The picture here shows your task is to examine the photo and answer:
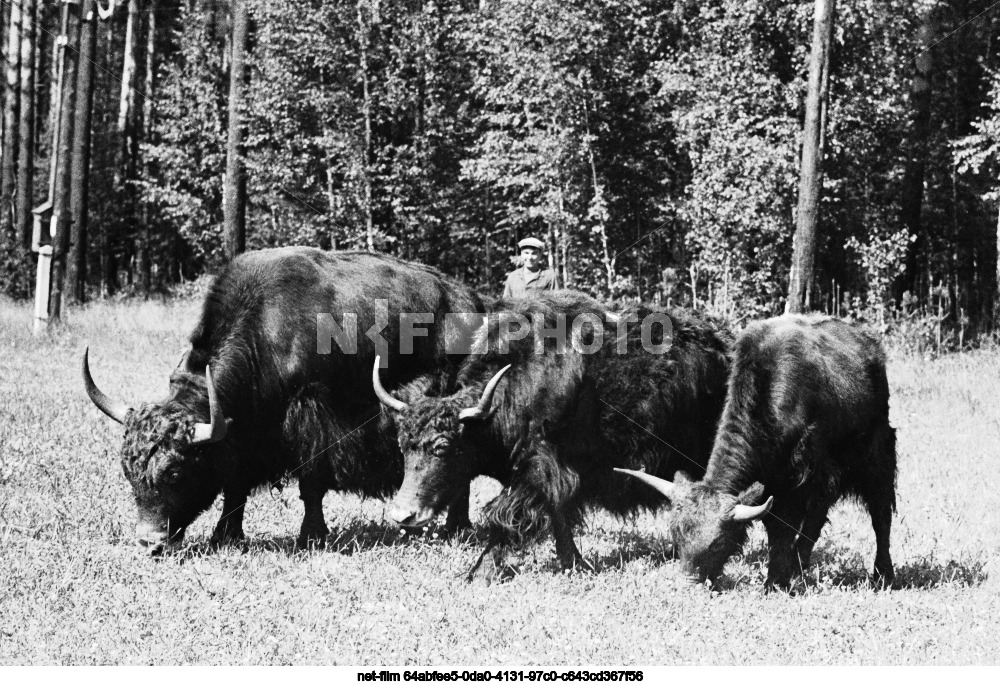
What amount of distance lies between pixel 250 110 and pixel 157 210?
12679 millimetres

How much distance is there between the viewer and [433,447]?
271 inches

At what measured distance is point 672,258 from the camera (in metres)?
26.3

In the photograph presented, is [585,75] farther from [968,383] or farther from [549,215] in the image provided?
[968,383]

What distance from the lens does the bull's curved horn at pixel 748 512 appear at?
21.1 feet

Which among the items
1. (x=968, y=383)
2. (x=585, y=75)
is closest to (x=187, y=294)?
(x=585, y=75)

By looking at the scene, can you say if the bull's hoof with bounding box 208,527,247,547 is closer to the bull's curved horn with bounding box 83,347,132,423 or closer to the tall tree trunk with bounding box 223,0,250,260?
the bull's curved horn with bounding box 83,347,132,423

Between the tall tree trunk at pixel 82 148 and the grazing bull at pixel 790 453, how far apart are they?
17.4 m

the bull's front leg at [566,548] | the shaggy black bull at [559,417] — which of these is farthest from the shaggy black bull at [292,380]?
the bull's front leg at [566,548]

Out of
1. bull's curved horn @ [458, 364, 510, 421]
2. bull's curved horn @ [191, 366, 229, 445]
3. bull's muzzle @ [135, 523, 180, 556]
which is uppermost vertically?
bull's curved horn @ [458, 364, 510, 421]

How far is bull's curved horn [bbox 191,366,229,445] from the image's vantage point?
22.9 ft

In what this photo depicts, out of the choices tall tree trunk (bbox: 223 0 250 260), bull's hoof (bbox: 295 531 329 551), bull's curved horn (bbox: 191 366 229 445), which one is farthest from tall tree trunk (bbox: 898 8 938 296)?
bull's curved horn (bbox: 191 366 229 445)

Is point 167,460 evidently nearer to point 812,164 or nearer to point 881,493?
point 881,493

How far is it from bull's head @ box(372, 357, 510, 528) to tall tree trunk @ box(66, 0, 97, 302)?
16.3 metres

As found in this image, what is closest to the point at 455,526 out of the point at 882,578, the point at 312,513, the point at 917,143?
the point at 312,513
